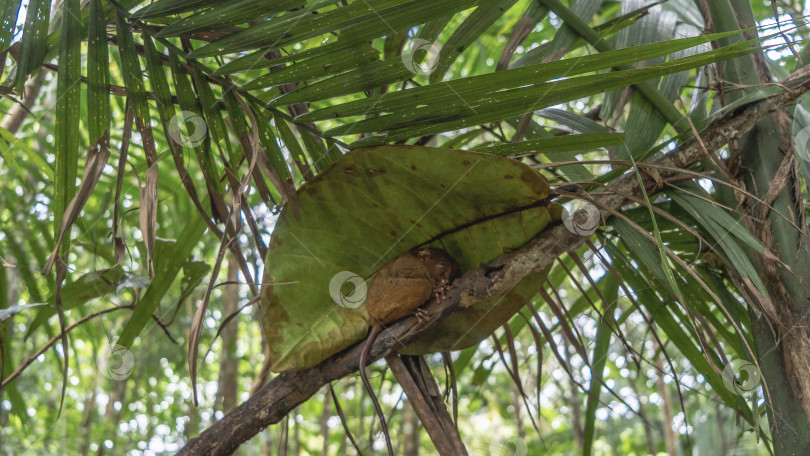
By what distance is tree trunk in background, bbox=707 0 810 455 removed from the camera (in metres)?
0.64

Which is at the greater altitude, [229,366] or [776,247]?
[229,366]

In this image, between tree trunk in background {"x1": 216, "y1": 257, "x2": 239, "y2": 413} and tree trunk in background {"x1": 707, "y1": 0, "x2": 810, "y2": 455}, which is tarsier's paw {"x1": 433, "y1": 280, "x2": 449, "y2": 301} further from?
tree trunk in background {"x1": 216, "y1": 257, "x2": 239, "y2": 413}

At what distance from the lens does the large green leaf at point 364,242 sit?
60cm

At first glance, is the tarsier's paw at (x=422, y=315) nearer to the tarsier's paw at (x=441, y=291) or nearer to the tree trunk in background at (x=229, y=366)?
the tarsier's paw at (x=441, y=291)

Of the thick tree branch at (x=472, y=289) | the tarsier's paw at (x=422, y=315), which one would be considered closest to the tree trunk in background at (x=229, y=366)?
the thick tree branch at (x=472, y=289)

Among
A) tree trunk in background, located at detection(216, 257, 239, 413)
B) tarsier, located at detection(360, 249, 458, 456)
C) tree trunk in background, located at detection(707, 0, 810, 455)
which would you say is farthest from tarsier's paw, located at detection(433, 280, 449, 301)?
tree trunk in background, located at detection(216, 257, 239, 413)

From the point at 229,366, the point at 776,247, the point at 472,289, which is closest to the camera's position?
the point at 472,289

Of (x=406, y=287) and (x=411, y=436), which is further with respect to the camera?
(x=411, y=436)

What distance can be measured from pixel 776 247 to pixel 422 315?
16.7 inches

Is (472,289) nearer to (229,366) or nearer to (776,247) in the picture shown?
(776,247)

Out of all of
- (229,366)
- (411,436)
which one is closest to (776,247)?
(229,366)

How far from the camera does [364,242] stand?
0.65 m

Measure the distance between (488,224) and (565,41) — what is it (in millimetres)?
399

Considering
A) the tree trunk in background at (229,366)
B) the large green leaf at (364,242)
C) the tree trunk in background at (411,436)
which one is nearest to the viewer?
the large green leaf at (364,242)
